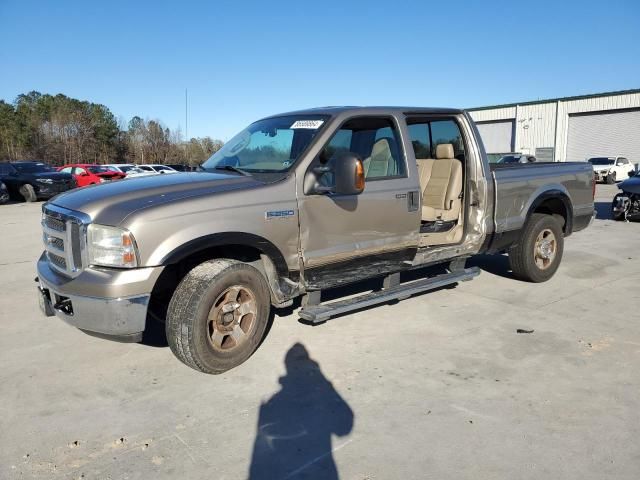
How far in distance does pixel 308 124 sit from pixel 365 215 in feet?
3.13

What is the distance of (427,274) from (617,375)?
121 inches

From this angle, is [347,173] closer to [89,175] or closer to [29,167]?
[29,167]

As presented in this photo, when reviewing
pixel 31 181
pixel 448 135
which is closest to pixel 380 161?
pixel 448 135

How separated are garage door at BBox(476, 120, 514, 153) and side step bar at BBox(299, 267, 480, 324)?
3798 cm

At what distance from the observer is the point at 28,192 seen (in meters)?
20.4

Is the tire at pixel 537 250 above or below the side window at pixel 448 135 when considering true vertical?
Answer: below

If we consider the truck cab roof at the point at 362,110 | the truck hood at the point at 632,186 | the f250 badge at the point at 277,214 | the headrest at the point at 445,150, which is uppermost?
the truck cab roof at the point at 362,110

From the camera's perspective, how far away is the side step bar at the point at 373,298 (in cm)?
414

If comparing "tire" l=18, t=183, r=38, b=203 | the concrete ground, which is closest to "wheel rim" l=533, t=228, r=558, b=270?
the concrete ground

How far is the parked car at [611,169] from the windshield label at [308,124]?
2791 centimetres

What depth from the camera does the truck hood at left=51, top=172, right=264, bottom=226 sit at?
3.49 meters

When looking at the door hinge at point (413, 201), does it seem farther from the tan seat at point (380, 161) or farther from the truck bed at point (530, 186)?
the truck bed at point (530, 186)

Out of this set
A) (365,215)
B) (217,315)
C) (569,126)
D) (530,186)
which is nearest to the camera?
(217,315)

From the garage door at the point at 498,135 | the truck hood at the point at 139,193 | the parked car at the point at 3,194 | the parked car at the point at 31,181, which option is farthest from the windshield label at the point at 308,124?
the garage door at the point at 498,135
